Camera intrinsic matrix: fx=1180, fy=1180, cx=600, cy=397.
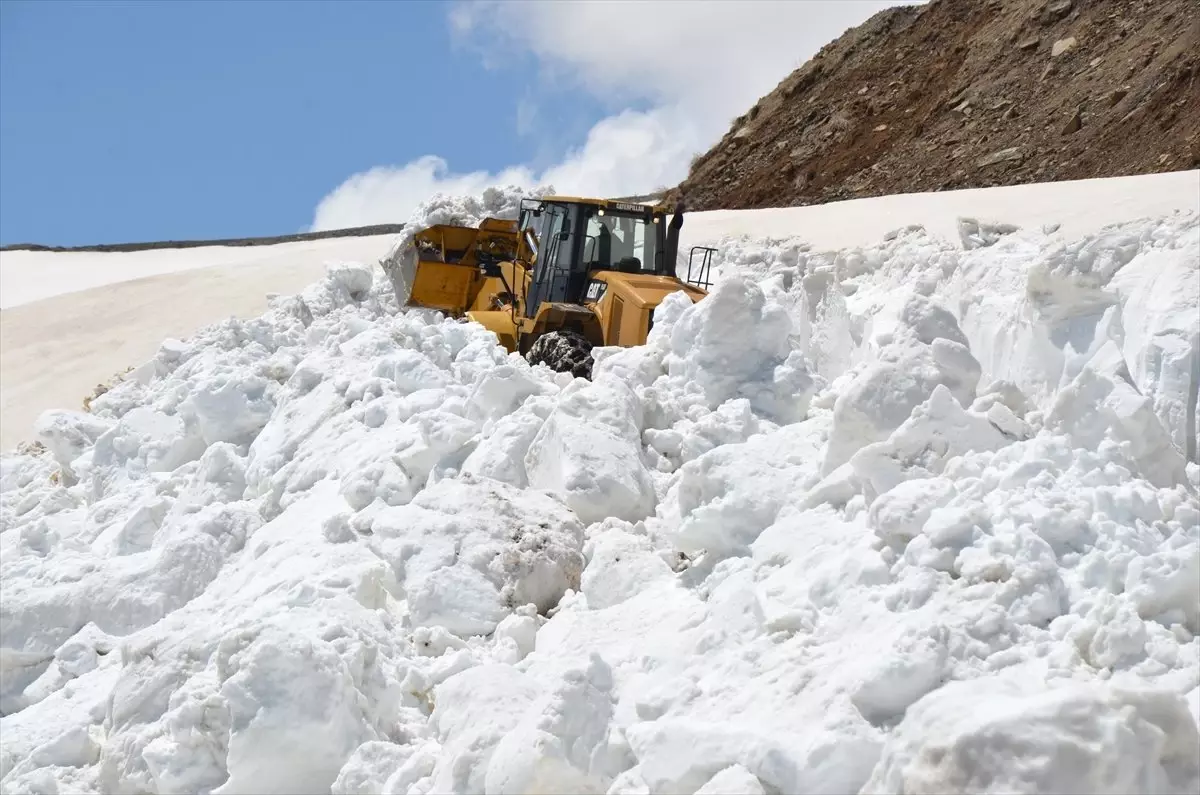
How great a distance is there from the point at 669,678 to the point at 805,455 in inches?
61.2

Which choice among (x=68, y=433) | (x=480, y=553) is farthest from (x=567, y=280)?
(x=480, y=553)

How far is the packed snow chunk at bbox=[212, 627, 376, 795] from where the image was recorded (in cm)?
441

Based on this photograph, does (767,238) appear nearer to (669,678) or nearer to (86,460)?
(86,460)

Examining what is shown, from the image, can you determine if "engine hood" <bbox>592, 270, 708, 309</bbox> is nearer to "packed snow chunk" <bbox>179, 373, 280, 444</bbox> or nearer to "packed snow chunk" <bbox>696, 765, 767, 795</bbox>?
"packed snow chunk" <bbox>179, 373, 280, 444</bbox>

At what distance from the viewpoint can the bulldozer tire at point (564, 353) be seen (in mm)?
8570

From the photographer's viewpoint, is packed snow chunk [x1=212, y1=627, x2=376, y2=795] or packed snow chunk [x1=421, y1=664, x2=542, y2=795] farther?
packed snow chunk [x1=212, y1=627, x2=376, y2=795]

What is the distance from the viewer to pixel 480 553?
214 inches

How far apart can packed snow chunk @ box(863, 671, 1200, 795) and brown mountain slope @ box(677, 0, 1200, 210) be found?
12.6m

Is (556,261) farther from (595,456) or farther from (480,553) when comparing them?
(480,553)

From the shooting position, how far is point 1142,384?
5.00 metres

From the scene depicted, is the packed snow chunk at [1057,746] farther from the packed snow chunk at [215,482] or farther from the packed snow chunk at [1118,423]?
the packed snow chunk at [215,482]

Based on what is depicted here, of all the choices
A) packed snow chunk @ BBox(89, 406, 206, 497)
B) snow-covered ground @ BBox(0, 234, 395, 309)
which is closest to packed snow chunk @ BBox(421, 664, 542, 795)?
packed snow chunk @ BBox(89, 406, 206, 497)

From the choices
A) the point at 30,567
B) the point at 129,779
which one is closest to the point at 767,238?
the point at 30,567

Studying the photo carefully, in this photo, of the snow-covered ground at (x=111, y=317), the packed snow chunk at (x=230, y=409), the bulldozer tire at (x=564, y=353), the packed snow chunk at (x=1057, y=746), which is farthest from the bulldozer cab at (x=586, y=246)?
the snow-covered ground at (x=111, y=317)
